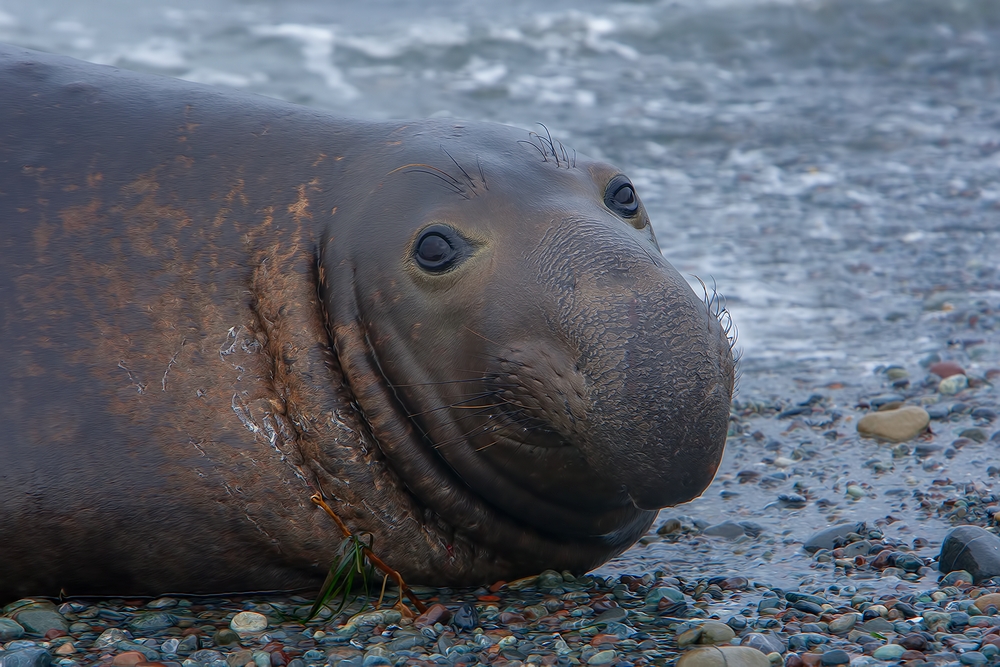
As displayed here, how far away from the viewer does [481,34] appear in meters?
14.2

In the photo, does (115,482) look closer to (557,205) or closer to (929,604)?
(557,205)

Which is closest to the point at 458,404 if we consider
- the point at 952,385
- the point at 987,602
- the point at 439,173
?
the point at 439,173

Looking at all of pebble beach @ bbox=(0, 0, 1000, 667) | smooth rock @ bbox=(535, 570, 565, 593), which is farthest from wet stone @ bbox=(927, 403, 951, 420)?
smooth rock @ bbox=(535, 570, 565, 593)

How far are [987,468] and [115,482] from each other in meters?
3.26

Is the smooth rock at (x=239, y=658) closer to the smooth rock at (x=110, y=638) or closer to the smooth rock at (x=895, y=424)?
the smooth rock at (x=110, y=638)

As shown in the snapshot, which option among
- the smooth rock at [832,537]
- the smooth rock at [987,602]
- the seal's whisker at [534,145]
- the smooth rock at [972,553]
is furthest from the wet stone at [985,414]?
the seal's whisker at [534,145]

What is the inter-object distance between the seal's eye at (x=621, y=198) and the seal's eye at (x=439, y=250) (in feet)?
1.85

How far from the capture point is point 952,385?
567cm

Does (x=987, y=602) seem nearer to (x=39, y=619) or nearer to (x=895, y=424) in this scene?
(x=895, y=424)

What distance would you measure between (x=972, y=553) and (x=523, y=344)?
159cm

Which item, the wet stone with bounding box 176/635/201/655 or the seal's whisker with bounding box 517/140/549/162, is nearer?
the wet stone with bounding box 176/635/201/655

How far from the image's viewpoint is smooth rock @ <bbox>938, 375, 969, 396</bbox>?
564 cm

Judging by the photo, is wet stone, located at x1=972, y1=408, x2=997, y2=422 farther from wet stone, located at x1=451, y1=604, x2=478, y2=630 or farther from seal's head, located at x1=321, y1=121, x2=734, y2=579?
wet stone, located at x1=451, y1=604, x2=478, y2=630

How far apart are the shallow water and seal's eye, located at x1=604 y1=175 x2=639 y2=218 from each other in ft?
3.97
